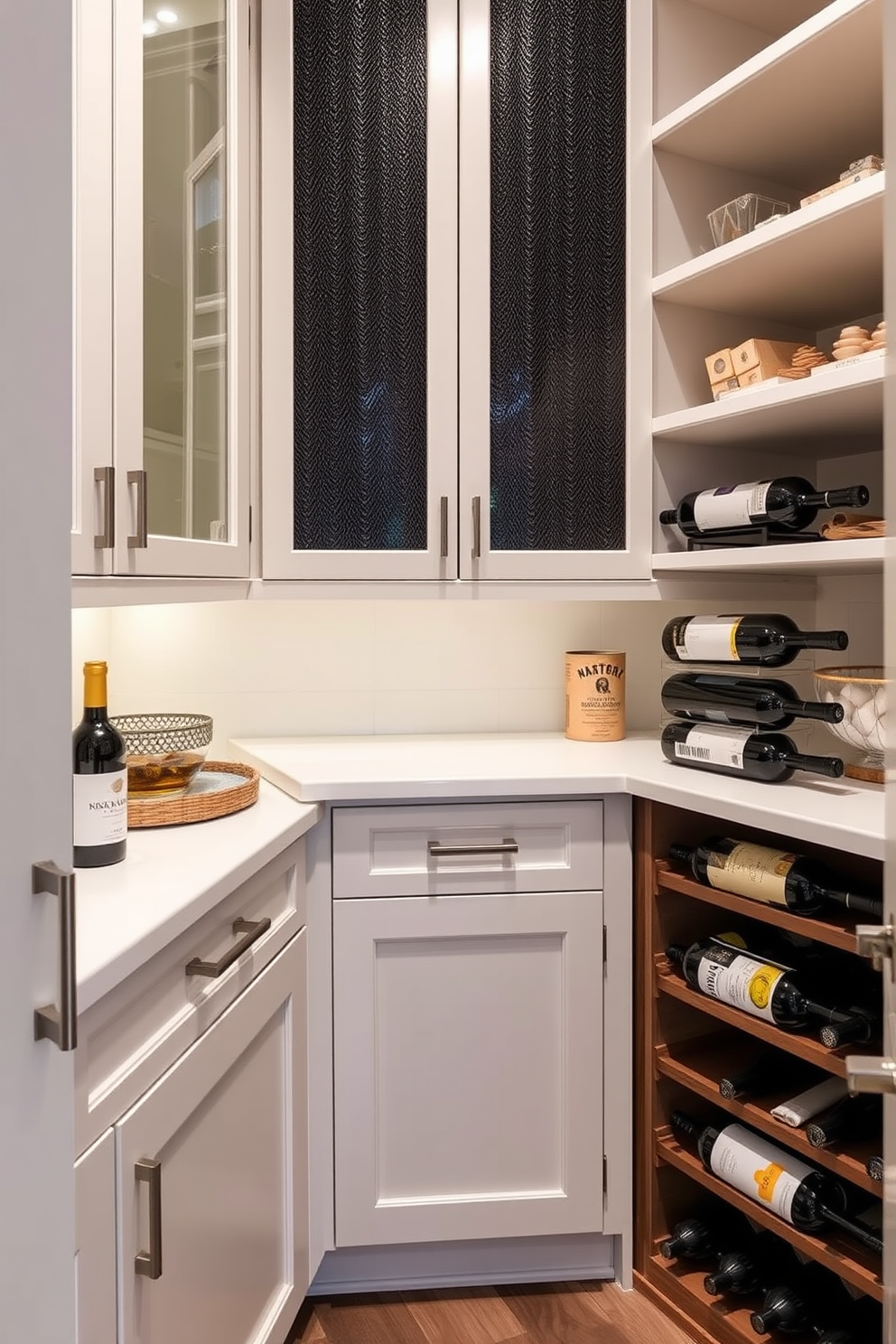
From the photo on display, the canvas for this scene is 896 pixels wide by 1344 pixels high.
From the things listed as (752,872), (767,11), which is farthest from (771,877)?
(767,11)

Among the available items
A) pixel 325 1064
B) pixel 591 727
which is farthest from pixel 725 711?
pixel 325 1064

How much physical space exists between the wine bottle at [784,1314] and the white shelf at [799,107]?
185 cm

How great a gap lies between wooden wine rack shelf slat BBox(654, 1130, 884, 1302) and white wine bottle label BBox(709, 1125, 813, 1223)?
1 centimetres

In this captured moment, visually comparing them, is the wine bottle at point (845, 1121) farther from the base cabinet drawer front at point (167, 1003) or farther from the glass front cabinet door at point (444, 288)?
the glass front cabinet door at point (444, 288)

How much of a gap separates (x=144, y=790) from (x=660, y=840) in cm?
85

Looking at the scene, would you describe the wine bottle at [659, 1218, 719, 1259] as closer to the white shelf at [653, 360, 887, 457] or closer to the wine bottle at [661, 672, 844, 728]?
the wine bottle at [661, 672, 844, 728]

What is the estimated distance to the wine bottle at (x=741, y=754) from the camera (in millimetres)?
1553

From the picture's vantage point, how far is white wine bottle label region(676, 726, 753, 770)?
164 cm

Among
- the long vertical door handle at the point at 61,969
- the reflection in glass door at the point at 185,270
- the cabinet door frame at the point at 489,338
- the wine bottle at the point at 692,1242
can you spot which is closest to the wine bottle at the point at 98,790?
the reflection in glass door at the point at 185,270

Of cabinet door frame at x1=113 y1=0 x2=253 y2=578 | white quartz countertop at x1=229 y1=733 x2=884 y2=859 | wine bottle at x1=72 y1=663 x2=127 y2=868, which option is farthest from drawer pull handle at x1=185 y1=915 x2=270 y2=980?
cabinet door frame at x1=113 y1=0 x2=253 y2=578

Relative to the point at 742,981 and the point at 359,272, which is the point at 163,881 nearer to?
the point at 742,981

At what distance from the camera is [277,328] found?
5.77ft

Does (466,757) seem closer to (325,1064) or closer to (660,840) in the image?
(660,840)

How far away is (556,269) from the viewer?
A: 184 cm
